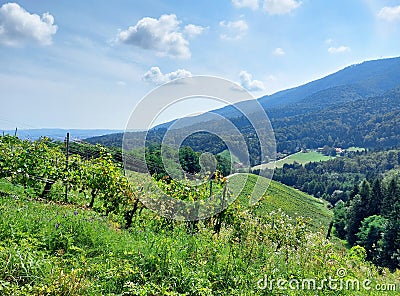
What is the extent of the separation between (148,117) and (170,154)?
35.0 inches

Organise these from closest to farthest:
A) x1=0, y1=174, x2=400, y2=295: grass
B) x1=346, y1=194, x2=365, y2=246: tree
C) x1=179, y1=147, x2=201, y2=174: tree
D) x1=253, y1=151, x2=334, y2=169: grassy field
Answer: x1=0, y1=174, x2=400, y2=295: grass
x1=179, y1=147, x2=201, y2=174: tree
x1=346, y1=194, x2=365, y2=246: tree
x1=253, y1=151, x2=334, y2=169: grassy field

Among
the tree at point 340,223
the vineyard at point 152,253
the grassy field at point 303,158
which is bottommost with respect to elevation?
the tree at point 340,223

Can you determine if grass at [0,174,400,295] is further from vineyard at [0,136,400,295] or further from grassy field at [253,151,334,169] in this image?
grassy field at [253,151,334,169]

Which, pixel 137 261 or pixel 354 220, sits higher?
pixel 137 261

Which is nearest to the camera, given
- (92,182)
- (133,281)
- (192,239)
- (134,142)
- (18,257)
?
(18,257)

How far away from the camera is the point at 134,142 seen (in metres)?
5.53

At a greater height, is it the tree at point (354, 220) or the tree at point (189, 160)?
the tree at point (189, 160)

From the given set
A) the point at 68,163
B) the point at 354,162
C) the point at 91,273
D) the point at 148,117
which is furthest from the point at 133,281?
the point at 354,162

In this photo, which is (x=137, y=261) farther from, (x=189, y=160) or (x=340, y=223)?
(x=340, y=223)

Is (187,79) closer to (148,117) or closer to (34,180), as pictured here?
(148,117)

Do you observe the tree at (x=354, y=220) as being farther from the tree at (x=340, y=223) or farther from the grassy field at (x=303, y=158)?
the grassy field at (x=303, y=158)

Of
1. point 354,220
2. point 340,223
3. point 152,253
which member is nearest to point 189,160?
point 152,253

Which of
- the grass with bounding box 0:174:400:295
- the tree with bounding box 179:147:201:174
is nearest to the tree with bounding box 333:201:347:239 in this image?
the tree with bounding box 179:147:201:174

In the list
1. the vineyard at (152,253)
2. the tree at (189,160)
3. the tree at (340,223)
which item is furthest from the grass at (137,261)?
the tree at (340,223)
